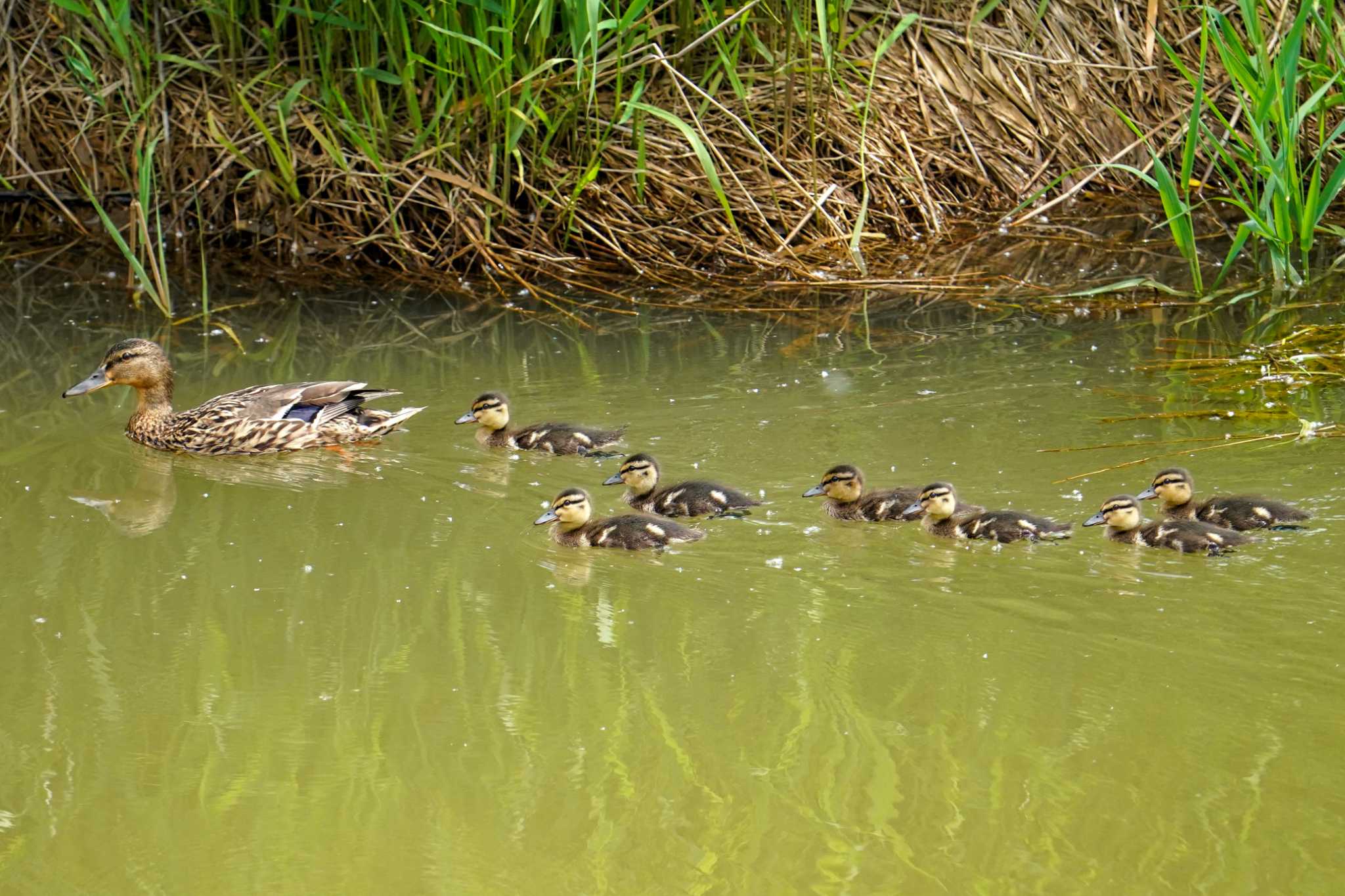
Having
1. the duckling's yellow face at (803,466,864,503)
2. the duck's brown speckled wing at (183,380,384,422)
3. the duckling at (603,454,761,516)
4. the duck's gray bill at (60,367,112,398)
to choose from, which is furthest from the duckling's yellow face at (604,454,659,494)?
the duck's gray bill at (60,367,112,398)

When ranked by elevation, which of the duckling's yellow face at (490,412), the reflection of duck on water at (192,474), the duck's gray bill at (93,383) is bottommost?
the reflection of duck on water at (192,474)

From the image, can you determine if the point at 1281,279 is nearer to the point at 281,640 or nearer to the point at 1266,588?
the point at 1266,588

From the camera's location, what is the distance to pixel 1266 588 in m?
4.24

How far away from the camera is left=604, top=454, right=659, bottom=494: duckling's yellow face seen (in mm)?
5367

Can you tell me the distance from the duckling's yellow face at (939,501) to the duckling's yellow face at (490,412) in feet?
5.58

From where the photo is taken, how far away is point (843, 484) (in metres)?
5.07

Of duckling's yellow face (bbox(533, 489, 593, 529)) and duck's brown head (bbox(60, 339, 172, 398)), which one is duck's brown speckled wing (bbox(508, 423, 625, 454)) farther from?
duck's brown head (bbox(60, 339, 172, 398))

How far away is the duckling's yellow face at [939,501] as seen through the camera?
4.90 m

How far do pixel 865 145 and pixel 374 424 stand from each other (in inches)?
143

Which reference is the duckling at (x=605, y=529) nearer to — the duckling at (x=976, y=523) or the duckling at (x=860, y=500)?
the duckling at (x=860, y=500)

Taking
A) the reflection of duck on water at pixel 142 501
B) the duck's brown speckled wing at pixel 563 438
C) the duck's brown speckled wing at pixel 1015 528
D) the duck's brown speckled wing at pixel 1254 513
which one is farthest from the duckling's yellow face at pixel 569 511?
the duck's brown speckled wing at pixel 1254 513

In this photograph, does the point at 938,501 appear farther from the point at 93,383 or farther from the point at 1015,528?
the point at 93,383

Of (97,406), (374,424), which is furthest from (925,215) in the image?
(97,406)

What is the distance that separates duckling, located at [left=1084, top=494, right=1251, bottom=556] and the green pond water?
0.08 meters
